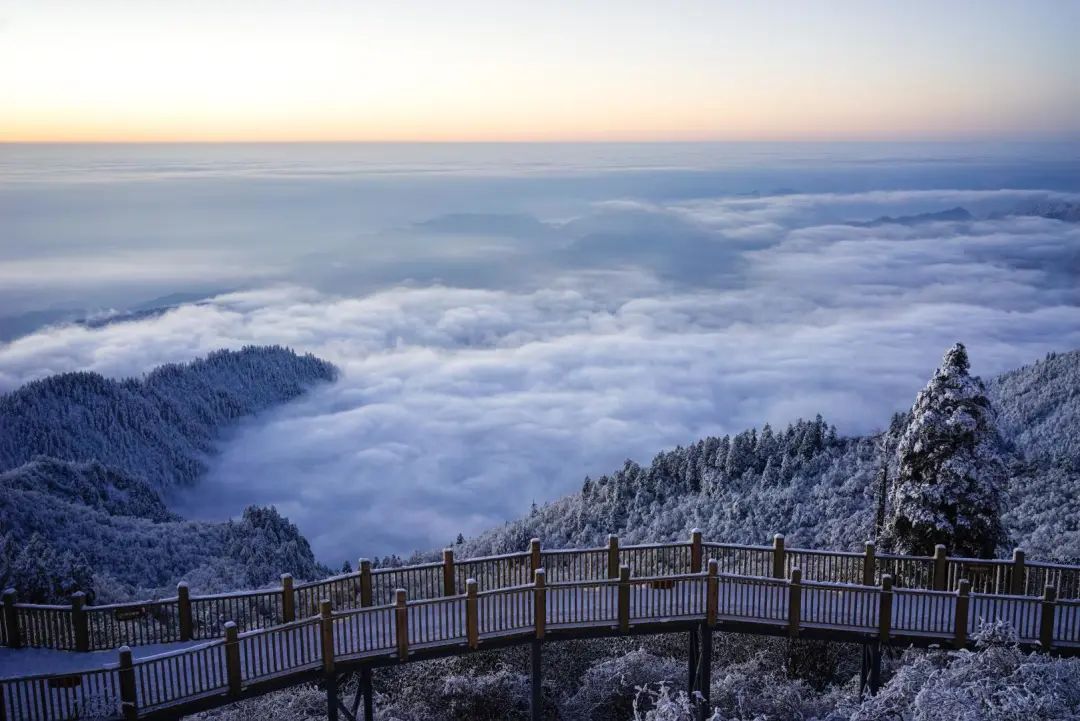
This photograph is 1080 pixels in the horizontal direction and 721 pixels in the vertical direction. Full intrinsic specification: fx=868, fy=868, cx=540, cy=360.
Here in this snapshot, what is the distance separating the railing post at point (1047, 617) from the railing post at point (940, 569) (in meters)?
1.91

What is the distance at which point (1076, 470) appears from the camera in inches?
1873

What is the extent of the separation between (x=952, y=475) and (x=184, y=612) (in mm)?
17494

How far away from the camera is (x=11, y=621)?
1631 centimetres

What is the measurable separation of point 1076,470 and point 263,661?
4703 cm

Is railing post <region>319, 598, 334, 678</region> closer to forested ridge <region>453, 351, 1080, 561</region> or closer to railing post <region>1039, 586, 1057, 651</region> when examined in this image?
railing post <region>1039, 586, 1057, 651</region>

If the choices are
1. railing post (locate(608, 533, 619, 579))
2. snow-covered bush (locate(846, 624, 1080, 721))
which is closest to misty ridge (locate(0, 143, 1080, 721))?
snow-covered bush (locate(846, 624, 1080, 721))

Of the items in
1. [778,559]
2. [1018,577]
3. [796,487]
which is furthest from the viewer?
[796,487]

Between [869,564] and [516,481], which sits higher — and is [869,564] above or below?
above

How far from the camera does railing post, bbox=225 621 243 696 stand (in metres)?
14.9

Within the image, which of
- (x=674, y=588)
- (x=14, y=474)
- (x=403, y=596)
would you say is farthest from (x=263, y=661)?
(x=14, y=474)

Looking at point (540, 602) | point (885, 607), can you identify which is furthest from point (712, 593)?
point (540, 602)

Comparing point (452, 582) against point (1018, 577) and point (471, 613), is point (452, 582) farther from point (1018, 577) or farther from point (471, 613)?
point (1018, 577)

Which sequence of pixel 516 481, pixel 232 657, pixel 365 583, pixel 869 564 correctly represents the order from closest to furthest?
pixel 232 657 → pixel 365 583 → pixel 869 564 → pixel 516 481

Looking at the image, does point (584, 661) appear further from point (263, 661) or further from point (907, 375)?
point (907, 375)
